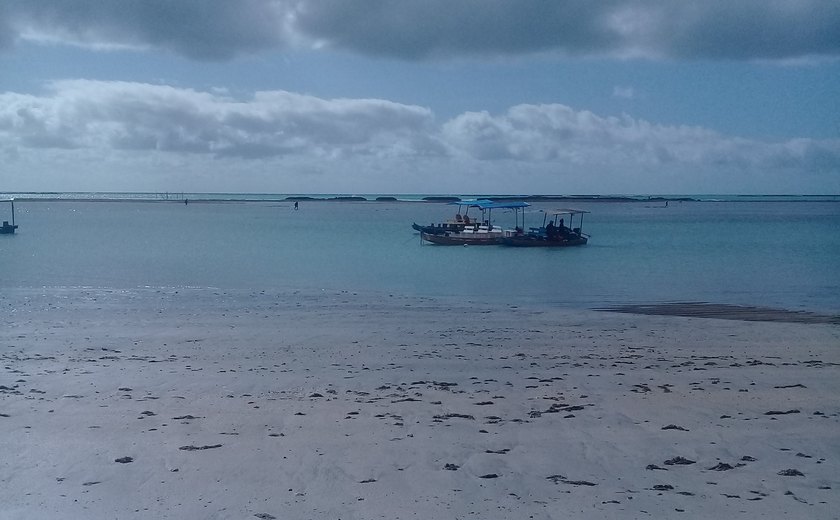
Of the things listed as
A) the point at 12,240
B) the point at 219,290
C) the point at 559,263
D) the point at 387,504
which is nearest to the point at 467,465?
the point at 387,504

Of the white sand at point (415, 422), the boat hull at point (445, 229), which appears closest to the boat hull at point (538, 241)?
the boat hull at point (445, 229)

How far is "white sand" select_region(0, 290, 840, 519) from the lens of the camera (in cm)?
673

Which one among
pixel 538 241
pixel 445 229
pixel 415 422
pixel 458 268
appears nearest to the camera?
pixel 415 422

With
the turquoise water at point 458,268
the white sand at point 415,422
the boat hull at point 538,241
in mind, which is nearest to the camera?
the white sand at point 415,422

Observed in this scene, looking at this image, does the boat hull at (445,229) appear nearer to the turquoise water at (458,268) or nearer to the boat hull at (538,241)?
the turquoise water at (458,268)

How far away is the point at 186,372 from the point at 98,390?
1.61 meters

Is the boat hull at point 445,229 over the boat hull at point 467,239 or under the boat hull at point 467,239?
over

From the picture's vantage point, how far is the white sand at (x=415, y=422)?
6730 millimetres

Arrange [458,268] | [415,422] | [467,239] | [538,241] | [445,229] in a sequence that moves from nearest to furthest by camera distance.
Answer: [415,422], [458,268], [538,241], [467,239], [445,229]

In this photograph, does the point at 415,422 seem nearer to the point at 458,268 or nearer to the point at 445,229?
the point at 458,268

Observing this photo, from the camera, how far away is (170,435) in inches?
333

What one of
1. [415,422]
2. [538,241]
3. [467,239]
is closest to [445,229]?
[467,239]

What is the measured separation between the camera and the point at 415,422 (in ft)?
29.6

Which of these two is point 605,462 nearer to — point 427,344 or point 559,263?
point 427,344
